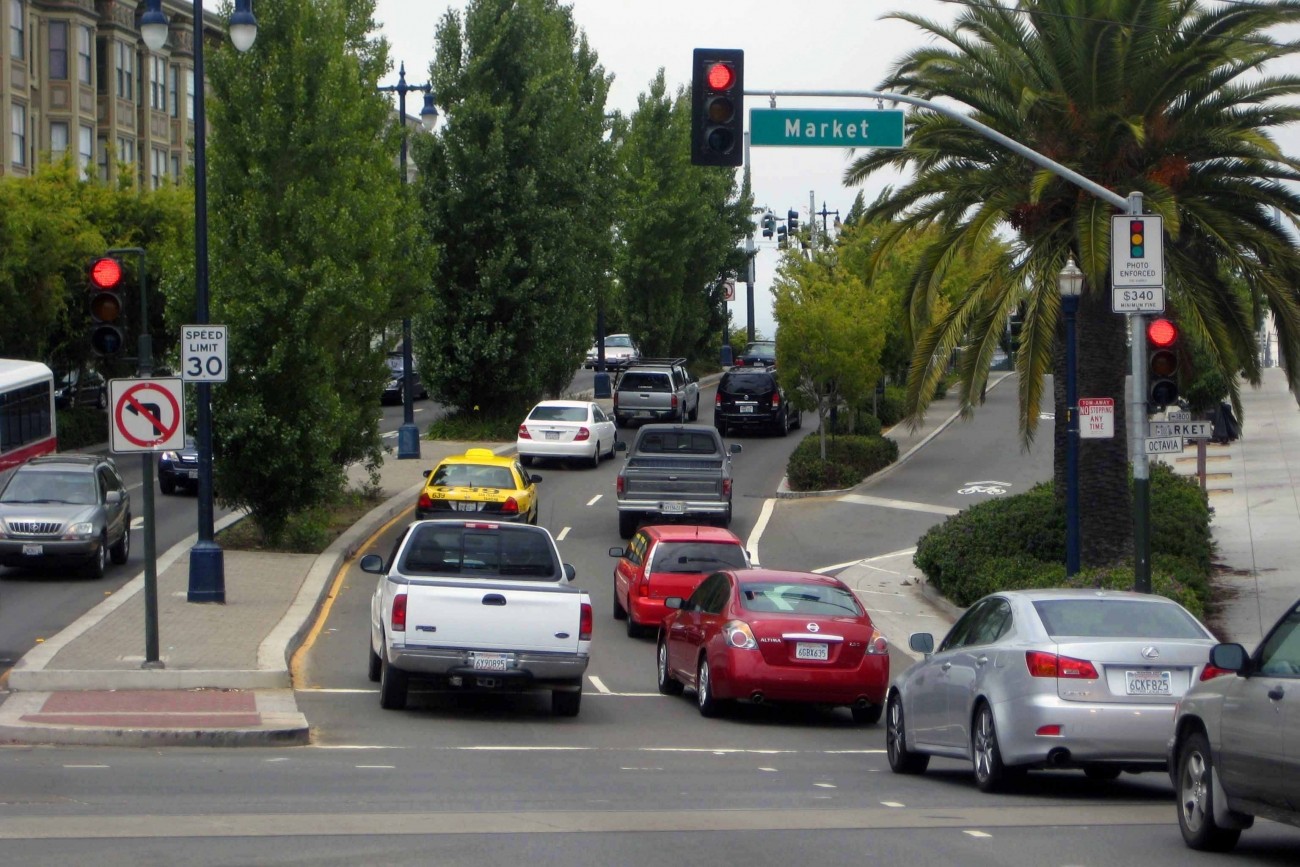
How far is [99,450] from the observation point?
44.7 m

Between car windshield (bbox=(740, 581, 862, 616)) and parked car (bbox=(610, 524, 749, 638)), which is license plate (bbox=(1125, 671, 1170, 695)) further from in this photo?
parked car (bbox=(610, 524, 749, 638))

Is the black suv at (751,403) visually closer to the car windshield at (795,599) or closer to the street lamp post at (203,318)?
the street lamp post at (203,318)

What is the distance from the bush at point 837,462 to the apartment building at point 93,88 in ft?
75.7

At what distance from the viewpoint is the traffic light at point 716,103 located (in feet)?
51.3

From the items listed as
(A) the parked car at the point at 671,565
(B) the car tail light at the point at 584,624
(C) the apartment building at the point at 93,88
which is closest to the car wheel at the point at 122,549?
(A) the parked car at the point at 671,565

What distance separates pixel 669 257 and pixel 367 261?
31.7 metres

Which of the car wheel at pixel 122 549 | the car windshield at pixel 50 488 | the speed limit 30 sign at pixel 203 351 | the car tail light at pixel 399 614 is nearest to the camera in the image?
the car tail light at pixel 399 614

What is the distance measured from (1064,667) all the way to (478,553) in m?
6.83

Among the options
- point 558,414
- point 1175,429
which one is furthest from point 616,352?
point 1175,429

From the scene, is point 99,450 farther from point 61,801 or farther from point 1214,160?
point 61,801

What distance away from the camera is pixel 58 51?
57.1 meters

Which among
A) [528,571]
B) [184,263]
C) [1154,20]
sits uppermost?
[1154,20]

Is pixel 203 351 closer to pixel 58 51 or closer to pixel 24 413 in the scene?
pixel 24 413

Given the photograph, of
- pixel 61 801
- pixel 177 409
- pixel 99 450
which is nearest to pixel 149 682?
pixel 177 409
